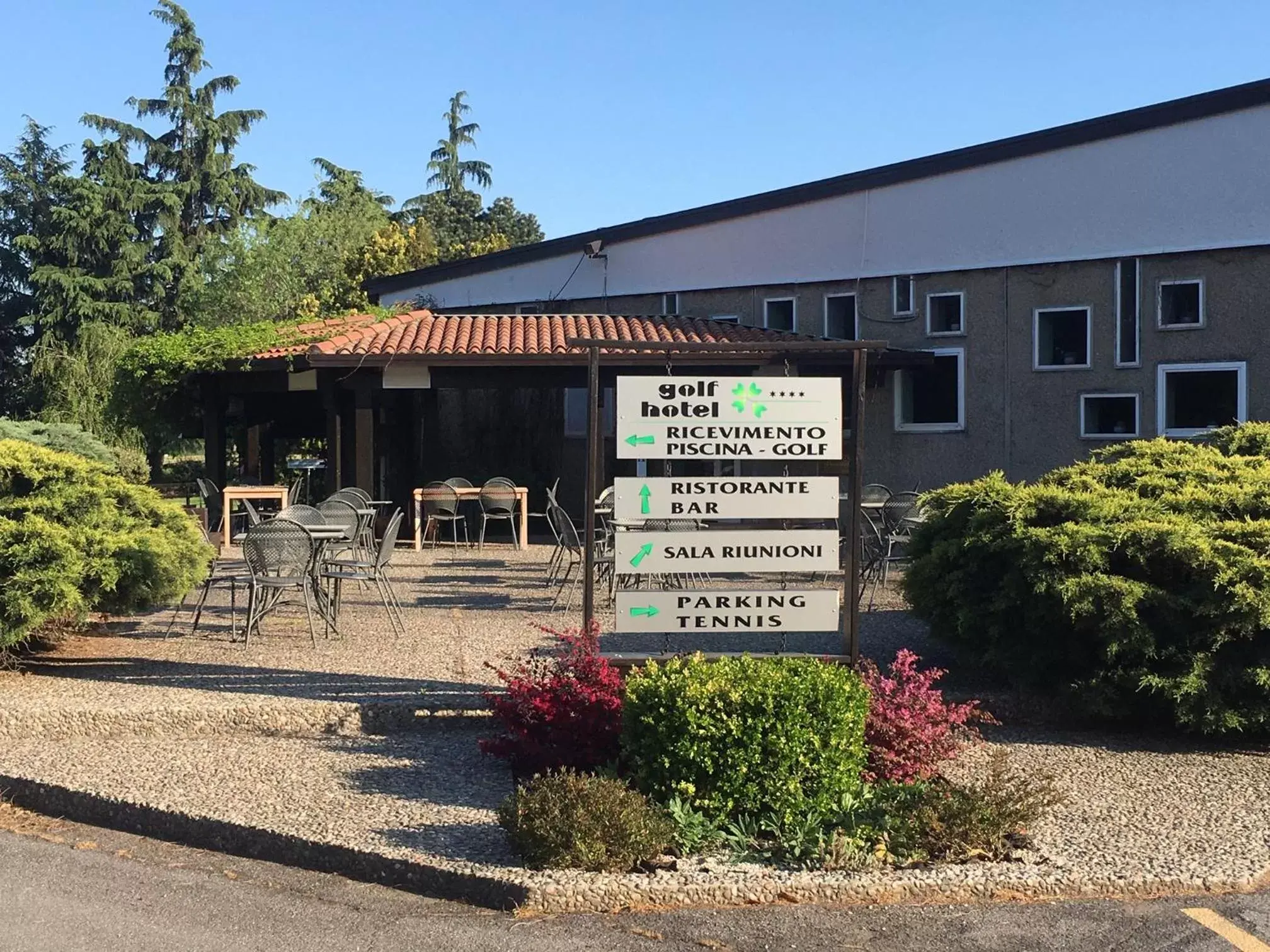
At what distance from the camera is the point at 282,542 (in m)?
8.89

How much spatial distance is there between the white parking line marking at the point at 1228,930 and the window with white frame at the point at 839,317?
15.6m

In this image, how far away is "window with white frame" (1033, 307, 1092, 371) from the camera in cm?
1728

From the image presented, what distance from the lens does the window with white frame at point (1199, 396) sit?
631 inches

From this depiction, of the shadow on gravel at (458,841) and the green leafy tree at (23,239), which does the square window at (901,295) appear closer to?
the shadow on gravel at (458,841)

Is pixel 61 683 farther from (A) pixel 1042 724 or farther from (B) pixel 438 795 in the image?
(A) pixel 1042 724

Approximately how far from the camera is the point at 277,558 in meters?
8.92

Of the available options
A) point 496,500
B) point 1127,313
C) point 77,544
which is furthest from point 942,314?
point 77,544

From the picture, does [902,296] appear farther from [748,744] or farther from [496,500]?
[748,744]

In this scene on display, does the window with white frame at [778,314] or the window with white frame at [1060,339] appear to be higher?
the window with white frame at [778,314]

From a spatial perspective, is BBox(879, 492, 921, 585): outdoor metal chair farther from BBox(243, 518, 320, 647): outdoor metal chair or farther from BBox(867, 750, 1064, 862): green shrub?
BBox(867, 750, 1064, 862): green shrub

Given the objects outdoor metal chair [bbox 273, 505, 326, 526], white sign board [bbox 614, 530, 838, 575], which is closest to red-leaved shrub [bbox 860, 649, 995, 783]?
white sign board [bbox 614, 530, 838, 575]

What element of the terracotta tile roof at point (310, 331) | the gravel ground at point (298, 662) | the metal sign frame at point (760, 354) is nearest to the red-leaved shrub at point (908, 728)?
the metal sign frame at point (760, 354)

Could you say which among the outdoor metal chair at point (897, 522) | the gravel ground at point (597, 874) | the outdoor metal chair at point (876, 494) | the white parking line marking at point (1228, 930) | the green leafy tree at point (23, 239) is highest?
the green leafy tree at point (23, 239)

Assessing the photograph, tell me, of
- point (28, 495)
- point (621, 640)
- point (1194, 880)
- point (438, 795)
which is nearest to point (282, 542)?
point (28, 495)
